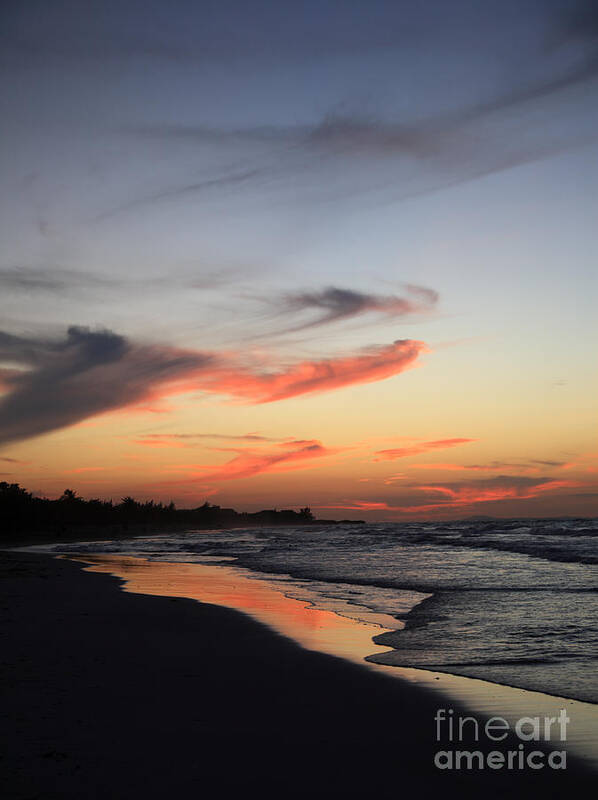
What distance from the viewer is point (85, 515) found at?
100 meters

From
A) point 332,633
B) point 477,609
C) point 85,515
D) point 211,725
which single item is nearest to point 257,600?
point 332,633

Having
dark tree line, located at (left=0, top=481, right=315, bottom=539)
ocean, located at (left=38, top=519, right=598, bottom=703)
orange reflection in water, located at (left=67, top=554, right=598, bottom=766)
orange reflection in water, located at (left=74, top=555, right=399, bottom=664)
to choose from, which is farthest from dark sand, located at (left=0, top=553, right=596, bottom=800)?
dark tree line, located at (left=0, top=481, right=315, bottom=539)

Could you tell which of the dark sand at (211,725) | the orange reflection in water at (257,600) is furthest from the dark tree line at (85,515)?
the dark sand at (211,725)

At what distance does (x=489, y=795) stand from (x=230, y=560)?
31622 mm

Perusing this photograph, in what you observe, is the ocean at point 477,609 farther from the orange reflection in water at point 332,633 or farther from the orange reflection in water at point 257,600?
the orange reflection in water at point 257,600

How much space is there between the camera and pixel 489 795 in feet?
18.4

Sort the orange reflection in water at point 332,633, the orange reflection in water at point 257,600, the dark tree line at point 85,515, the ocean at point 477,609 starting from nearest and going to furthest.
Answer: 1. the orange reflection in water at point 332,633
2. the ocean at point 477,609
3. the orange reflection in water at point 257,600
4. the dark tree line at point 85,515

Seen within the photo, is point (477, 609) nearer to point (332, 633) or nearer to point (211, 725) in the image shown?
point (332, 633)

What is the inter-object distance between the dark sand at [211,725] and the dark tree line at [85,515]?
59965 millimetres

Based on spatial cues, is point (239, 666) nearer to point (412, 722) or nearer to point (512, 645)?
point (412, 722)

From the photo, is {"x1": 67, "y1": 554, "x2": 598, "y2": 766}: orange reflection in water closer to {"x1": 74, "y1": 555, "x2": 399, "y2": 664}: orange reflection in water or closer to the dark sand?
{"x1": 74, "y1": 555, "x2": 399, "y2": 664}: orange reflection in water

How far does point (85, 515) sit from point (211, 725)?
99237 millimetres

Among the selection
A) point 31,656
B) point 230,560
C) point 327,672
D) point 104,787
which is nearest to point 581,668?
point 327,672

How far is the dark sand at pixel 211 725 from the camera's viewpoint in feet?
18.2
